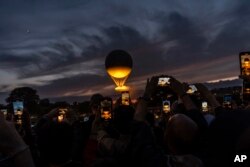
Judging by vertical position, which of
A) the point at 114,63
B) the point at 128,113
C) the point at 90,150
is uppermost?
the point at 114,63

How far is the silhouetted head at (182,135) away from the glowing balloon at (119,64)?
8.37 metres

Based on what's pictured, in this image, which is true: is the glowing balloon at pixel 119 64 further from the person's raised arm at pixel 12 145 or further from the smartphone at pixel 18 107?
the person's raised arm at pixel 12 145

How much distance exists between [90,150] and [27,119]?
8.64 ft

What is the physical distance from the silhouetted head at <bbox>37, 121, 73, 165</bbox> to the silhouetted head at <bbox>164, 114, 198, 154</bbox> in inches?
37.9

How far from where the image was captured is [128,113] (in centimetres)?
481

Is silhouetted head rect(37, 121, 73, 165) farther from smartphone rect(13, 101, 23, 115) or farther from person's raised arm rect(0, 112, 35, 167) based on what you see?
smartphone rect(13, 101, 23, 115)

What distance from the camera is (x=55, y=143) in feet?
12.6

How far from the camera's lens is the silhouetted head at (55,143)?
151 inches

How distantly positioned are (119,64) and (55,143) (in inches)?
345

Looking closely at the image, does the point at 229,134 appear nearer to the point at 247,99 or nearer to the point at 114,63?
the point at 247,99

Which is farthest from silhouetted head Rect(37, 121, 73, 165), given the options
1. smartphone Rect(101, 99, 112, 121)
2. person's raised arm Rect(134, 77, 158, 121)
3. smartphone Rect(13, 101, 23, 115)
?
smartphone Rect(13, 101, 23, 115)

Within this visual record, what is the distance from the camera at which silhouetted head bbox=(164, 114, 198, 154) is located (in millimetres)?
4105

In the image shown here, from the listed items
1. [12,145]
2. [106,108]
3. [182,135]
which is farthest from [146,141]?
[106,108]

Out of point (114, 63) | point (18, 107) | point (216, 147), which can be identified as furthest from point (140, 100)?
point (18, 107)
